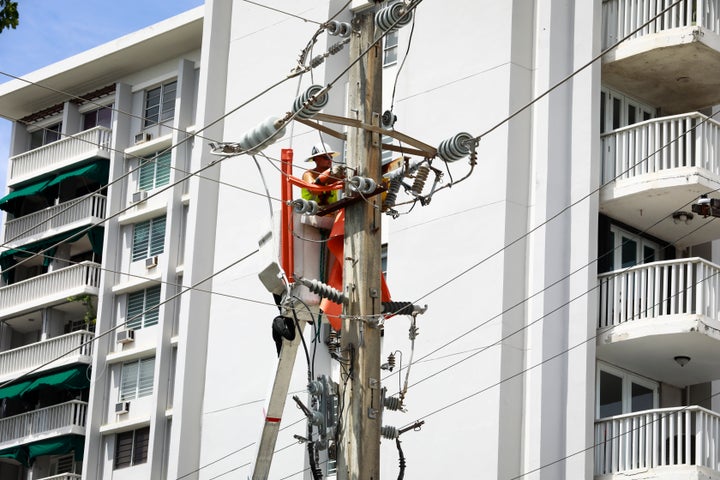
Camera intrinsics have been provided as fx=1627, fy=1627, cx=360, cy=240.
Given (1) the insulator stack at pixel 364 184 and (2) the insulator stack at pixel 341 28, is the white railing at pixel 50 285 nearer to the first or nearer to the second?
(2) the insulator stack at pixel 341 28

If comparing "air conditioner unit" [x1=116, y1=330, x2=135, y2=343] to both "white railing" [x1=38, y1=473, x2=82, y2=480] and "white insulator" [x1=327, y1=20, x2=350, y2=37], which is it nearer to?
"white railing" [x1=38, y1=473, x2=82, y2=480]

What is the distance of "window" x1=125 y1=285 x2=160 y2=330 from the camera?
48.5 m

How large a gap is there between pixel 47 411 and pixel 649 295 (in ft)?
78.1

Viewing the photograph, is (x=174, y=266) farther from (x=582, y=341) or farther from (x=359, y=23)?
(x=359, y=23)

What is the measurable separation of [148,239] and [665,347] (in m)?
21.3

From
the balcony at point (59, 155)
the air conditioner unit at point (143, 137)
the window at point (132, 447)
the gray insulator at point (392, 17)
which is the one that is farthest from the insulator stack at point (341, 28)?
the balcony at point (59, 155)

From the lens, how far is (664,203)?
3325 cm

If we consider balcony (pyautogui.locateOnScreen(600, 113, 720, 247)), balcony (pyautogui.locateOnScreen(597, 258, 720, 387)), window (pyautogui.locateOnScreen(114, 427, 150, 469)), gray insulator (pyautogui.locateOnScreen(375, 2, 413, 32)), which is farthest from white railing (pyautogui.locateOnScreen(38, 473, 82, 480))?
gray insulator (pyautogui.locateOnScreen(375, 2, 413, 32))

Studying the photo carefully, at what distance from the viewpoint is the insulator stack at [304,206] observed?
73.3 ft

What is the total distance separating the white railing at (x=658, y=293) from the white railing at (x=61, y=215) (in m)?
22.0

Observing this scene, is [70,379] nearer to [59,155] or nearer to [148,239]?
[148,239]

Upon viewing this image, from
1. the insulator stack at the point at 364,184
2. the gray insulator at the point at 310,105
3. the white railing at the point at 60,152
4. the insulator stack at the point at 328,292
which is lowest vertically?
the insulator stack at the point at 328,292

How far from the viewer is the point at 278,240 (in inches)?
897

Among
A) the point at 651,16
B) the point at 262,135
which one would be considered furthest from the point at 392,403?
the point at 651,16
